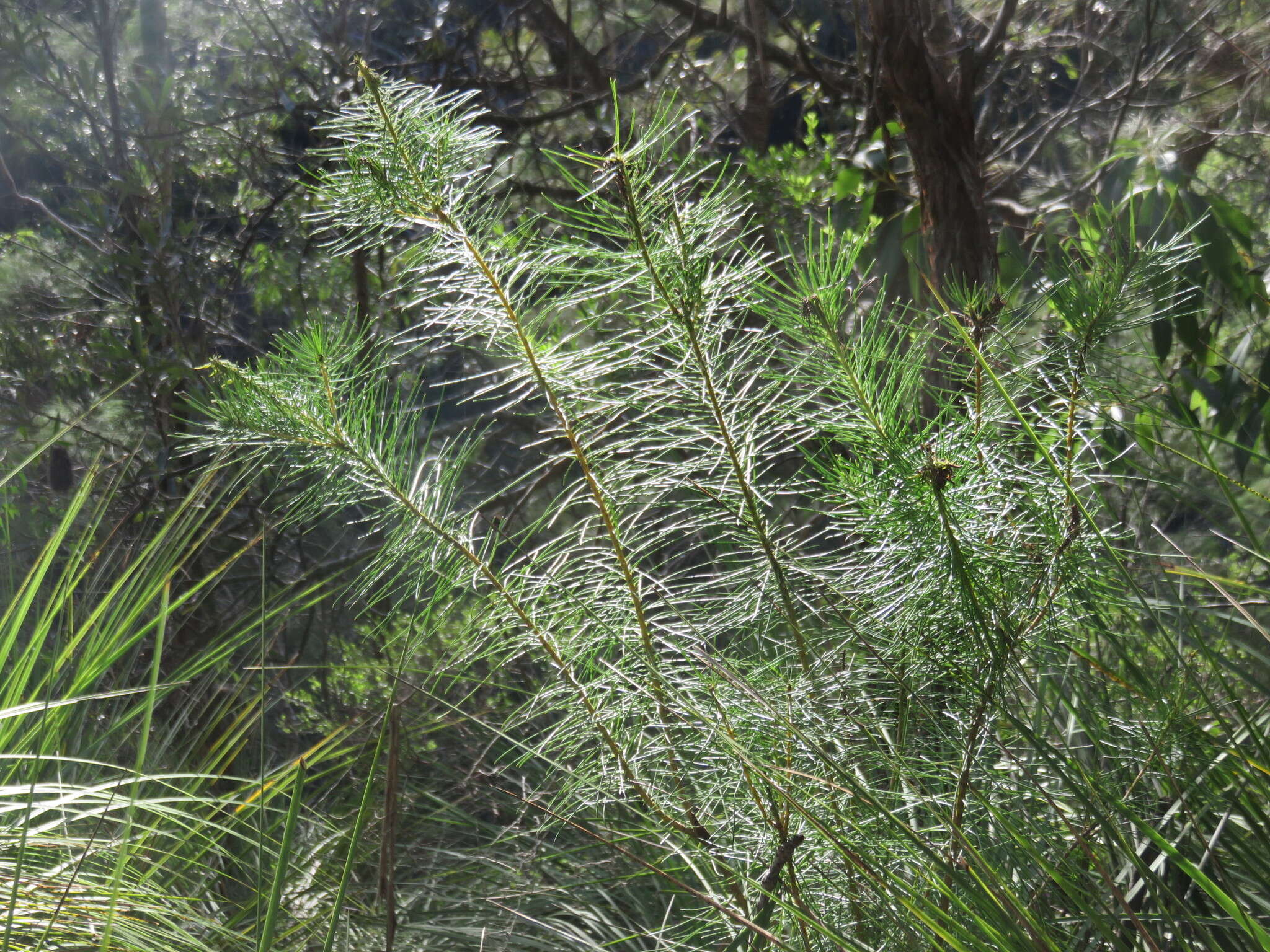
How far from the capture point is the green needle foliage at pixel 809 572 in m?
0.69

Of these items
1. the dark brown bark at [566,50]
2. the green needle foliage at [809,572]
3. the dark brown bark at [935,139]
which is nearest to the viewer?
the green needle foliage at [809,572]

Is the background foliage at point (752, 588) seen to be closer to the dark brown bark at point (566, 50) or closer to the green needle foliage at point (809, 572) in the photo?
the green needle foliage at point (809, 572)

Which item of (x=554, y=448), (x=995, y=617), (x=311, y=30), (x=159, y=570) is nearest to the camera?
(x=995, y=617)

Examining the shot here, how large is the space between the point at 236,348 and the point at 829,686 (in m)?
2.50

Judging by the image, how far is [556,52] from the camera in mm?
2949

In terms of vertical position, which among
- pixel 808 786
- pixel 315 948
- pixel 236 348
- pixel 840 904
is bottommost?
pixel 315 948

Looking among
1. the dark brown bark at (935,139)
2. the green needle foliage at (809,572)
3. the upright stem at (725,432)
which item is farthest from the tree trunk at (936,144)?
the upright stem at (725,432)

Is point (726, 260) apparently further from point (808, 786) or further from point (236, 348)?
point (236, 348)

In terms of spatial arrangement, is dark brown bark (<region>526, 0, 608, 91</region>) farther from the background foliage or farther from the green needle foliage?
the green needle foliage

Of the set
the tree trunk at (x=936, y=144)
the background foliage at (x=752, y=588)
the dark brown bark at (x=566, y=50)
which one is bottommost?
the background foliage at (x=752, y=588)

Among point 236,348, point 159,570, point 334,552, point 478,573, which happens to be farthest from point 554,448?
point 478,573

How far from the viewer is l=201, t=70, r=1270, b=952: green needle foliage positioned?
27.3 inches

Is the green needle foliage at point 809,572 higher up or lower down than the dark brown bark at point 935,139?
lower down

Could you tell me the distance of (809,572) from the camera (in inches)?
29.8
